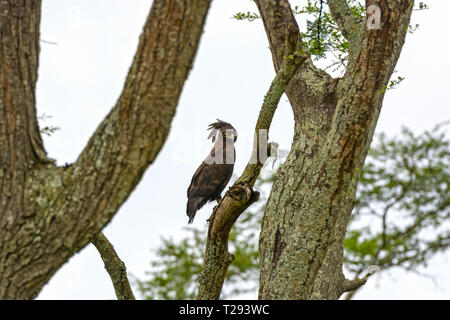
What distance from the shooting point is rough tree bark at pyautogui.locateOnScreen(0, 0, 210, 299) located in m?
2.94

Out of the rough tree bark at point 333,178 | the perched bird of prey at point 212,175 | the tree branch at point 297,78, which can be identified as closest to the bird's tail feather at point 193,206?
the perched bird of prey at point 212,175

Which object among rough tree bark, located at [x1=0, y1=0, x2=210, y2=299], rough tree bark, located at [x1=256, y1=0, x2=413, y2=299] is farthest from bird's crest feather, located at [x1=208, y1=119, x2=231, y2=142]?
rough tree bark, located at [x1=0, y1=0, x2=210, y2=299]

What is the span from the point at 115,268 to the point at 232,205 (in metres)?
1.54

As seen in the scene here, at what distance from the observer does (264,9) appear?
6031 millimetres

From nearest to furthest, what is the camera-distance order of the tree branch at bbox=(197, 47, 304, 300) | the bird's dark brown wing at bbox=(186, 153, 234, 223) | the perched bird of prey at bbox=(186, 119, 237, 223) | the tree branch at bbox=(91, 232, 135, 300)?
the tree branch at bbox=(197, 47, 304, 300) → the tree branch at bbox=(91, 232, 135, 300) → the perched bird of prey at bbox=(186, 119, 237, 223) → the bird's dark brown wing at bbox=(186, 153, 234, 223)

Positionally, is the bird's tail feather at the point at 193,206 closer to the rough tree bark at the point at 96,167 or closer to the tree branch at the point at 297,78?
the tree branch at the point at 297,78

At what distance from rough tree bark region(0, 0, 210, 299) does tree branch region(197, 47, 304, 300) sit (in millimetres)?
1552

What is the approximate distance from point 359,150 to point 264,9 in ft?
8.78

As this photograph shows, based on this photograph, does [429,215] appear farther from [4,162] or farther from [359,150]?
[4,162]

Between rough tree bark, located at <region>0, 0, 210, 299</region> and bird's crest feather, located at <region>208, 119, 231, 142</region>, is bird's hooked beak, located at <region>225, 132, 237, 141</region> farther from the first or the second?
rough tree bark, located at <region>0, 0, 210, 299</region>

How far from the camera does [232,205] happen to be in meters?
4.47

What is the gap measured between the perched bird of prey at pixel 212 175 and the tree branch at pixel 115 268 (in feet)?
5.49

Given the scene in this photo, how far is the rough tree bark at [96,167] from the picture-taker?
2.94 metres
